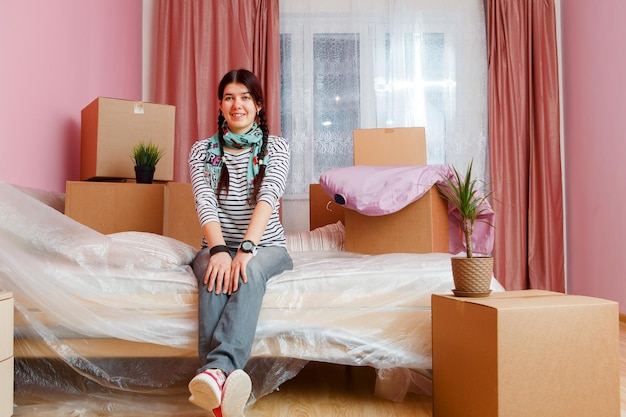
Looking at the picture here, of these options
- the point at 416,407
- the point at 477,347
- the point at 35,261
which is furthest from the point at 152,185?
the point at 477,347

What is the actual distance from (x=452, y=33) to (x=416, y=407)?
267 cm

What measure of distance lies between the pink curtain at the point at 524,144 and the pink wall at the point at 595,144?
10 centimetres

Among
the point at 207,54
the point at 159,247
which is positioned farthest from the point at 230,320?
the point at 207,54

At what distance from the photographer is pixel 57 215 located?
1.57 m

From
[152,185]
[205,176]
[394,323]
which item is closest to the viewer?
[394,323]

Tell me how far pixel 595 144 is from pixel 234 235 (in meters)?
2.37

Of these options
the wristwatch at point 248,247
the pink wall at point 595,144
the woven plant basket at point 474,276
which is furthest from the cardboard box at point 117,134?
the pink wall at point 595,144

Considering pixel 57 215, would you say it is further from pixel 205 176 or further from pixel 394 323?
pixel 394 323

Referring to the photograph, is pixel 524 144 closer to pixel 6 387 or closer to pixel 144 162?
pixel 144 162

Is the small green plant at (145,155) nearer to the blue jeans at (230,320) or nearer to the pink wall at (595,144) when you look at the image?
the blue jeans at (230,320)

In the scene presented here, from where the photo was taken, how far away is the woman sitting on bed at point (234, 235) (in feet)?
4.27

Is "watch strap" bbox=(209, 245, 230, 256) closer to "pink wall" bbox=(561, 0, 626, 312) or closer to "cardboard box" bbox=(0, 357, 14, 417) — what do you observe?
"cardboard box" bbox=(0, 357, 14, 417)

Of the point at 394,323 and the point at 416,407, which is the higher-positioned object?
the point at 394,323

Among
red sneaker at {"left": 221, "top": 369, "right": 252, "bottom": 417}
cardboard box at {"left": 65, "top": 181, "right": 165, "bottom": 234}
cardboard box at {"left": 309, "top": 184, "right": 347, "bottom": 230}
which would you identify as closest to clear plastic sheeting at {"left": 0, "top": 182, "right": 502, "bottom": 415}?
red sneaker at {"left": 221, "top": 369, "right": 252, "bottom": 417}
